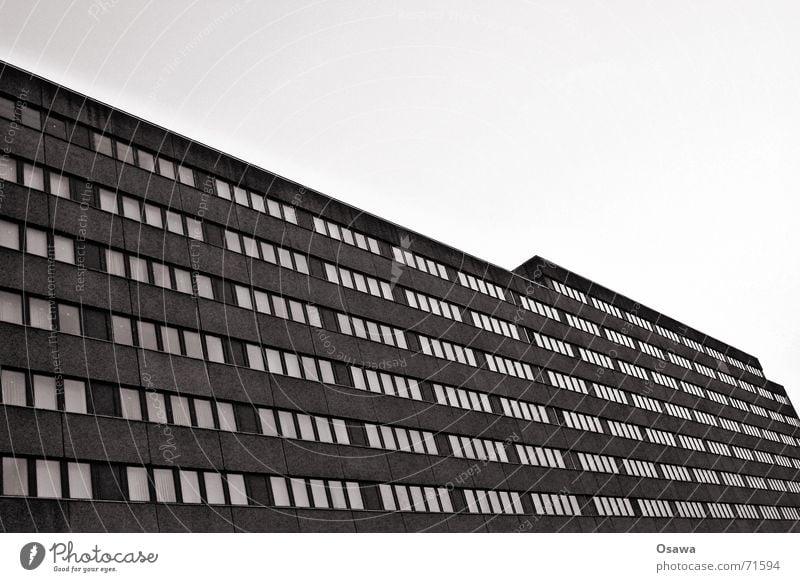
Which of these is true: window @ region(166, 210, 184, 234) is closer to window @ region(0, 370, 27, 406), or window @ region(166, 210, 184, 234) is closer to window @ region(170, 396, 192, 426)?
window @ region(170, 396, 192, 426)

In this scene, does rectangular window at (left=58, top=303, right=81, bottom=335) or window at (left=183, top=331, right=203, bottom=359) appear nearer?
rectangular window at (left=58, top=303, right=81, bottom=335)

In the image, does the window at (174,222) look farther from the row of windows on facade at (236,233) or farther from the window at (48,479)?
the window at (48,479)

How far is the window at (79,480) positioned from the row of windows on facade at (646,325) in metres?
53.9

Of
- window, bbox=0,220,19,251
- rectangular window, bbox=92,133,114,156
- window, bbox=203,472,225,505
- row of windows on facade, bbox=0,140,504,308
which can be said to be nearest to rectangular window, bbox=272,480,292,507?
window, bbox=203,472,225,505

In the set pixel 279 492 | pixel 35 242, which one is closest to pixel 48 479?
pixel 279 492

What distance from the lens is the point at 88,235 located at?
1433 inches

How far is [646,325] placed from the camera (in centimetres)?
8669

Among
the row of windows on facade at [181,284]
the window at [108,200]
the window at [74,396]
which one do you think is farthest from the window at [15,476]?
the window at [108,200]

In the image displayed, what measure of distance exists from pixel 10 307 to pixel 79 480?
828 centimetres

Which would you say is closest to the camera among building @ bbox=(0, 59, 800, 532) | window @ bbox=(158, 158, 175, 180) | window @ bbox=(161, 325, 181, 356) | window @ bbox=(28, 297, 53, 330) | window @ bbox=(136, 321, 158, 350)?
building @ bbox=(0, 59, 800, 532)

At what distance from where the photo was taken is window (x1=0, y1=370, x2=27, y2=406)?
28938 millimetres

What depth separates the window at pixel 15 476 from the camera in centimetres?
2702
